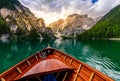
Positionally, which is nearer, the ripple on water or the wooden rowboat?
the wooden rowboat

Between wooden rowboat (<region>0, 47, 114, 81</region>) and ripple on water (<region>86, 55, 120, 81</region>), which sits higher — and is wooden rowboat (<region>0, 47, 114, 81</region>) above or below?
above

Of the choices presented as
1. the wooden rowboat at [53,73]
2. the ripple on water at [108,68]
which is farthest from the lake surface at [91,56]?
the wooden rowboat at [53,73]

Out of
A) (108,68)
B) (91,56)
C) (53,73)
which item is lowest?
(91,56)

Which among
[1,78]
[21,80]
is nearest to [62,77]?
[21,80]

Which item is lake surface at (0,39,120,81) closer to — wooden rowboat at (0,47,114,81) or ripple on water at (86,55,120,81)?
ripple on water at (86,55,120,81)

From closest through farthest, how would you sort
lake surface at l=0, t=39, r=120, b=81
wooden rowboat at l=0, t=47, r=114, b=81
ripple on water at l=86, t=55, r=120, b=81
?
wooden rowboat at l=0, t=47, r=114, b=81 → ripple on water at l=86, t=55, r=120, b=81 → lake surface at l=0, t=39, r=120, b=81

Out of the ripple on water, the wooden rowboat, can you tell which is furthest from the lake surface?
the wooden rowboat

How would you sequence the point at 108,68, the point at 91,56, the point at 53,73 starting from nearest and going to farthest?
the point at 53,73 → the point at 108,68 → the point at 91,56

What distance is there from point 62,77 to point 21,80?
359 centimetres

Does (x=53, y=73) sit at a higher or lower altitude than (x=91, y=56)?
higher

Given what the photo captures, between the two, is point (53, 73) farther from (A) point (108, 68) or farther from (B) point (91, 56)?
(B) point (91, 56)

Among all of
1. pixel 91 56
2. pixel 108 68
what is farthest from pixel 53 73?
pixel 91 56

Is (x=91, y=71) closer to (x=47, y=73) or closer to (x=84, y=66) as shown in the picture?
(x=84, y=66)

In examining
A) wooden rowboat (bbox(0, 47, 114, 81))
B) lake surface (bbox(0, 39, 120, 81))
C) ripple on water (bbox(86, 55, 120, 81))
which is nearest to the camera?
wooden rowboat (bbox(0, 47, 114, 81))
